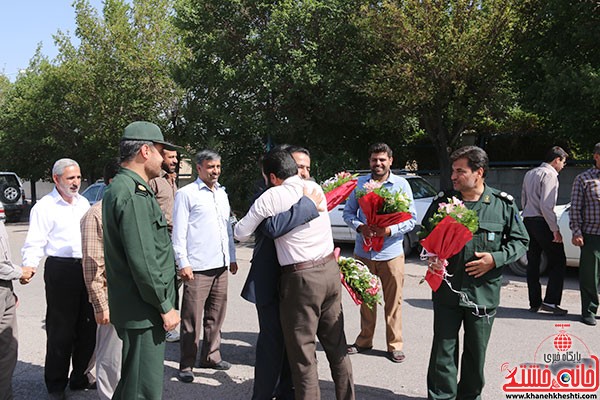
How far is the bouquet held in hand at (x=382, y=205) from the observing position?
4719mm

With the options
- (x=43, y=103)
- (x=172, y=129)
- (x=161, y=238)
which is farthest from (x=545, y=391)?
(x=43, y=103)

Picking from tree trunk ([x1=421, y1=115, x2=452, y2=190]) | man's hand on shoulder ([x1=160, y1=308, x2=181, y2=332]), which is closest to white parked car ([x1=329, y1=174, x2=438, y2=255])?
tree trunk ([x1=421, y1=115, x2=452, y2=190])

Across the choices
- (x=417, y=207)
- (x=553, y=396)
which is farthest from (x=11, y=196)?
(x=553, y=396)

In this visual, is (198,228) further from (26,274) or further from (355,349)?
(355,349)

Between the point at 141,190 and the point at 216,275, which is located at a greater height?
the point at 141,190

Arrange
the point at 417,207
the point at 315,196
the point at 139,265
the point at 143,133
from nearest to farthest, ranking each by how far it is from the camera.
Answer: the point at 139,265
the point at 143,133
the point at 315,196
the point at 417,207

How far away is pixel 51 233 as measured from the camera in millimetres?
4449

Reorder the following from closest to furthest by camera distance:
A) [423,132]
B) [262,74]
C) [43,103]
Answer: [262,74] → [423,132] → [43,103]

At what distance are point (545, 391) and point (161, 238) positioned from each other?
11.2 feet

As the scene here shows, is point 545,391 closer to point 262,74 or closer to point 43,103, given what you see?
point 262,74

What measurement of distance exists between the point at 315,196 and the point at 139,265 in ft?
4.28

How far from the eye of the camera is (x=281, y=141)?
16.2 metres

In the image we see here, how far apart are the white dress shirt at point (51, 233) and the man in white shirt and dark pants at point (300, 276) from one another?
1602mm

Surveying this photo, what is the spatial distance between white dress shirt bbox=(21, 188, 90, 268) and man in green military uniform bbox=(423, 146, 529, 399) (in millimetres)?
2891
